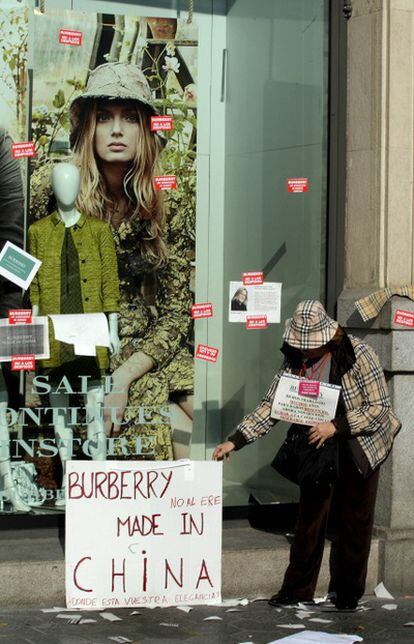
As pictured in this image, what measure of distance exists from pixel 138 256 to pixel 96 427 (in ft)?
3.84

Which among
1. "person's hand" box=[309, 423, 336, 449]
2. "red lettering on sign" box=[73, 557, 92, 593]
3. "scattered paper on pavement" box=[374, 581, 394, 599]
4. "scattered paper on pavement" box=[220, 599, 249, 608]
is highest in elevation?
"person's hand" box=[309, 423, 336, 449]

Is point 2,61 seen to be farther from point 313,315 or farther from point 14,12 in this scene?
point 313,315

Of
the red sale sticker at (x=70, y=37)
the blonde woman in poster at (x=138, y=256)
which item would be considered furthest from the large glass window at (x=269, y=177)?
the red sale sticker at (x=70, y=37)

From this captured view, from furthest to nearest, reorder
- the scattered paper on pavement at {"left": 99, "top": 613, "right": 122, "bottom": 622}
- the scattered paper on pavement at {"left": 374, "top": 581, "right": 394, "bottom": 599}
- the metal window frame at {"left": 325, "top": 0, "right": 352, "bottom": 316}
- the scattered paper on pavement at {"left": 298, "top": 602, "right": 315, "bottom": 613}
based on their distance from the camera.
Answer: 1. the metal window frame at {"left": 325, "top": 0, "right": 352, "bottom": 316}
2. the scattered paper on pavement at {"left": 374, "top": 581, "right": 394, "bottom": 599}
3. the scattered paper on pavement at {"left": 298, "top": 602, "right": 315, "bottom": 613}
4. the scattered paper on pavement at {"left": 99, "top": 613, "right": 122, "bottom": 622}

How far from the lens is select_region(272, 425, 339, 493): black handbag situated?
695cm

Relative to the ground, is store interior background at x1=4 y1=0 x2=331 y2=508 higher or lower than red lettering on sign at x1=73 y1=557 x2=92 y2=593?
higher

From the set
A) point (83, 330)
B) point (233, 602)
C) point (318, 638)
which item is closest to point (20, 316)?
point (83, 330)

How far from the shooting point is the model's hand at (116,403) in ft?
26.5

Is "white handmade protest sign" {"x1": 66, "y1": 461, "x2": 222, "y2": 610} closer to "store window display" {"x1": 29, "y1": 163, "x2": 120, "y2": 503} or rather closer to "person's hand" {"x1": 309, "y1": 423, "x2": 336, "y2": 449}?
"person's hand" {"x1": 309, "y1": 423, "x2": 336, "y2": 449}

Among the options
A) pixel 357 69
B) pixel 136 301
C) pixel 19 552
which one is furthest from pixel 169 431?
pixel 357 69

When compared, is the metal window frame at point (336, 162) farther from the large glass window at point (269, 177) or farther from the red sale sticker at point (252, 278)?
the red sale sticker at point (252, 278)

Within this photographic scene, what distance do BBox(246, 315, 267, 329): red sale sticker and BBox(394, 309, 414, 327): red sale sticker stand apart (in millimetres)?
1030

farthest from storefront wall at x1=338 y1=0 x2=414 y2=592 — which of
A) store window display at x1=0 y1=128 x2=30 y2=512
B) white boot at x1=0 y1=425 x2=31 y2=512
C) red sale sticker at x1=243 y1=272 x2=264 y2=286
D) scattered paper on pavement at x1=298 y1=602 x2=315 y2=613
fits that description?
white boot at x1=0 y1=425 x2=31 y2=512

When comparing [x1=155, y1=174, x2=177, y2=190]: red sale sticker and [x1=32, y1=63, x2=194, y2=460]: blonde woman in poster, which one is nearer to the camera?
[x1=32, y1=63, x2=194, y2=460]: blonde woman in poster
